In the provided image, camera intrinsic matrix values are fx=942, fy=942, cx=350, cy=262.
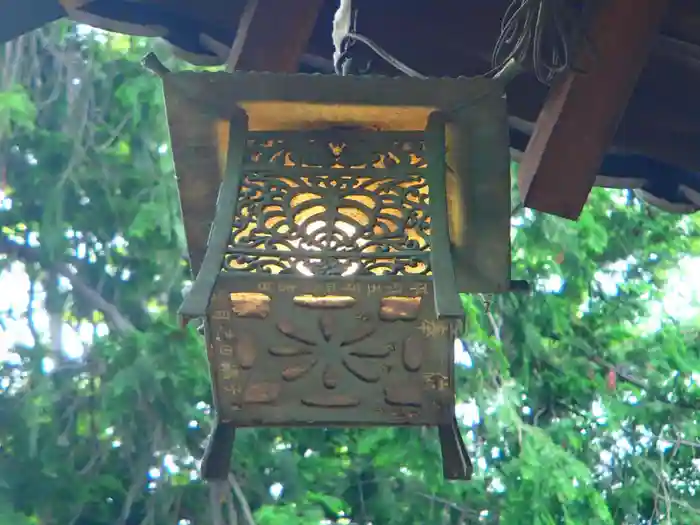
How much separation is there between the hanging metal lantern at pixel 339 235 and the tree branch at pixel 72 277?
10.5 ft

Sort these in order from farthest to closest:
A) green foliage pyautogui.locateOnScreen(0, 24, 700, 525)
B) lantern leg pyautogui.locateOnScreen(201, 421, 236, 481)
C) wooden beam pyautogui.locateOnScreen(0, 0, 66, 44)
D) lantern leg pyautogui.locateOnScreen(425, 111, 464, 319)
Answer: green foliage pyautogui.locateOnScreen(0, 24, 700, 525), wooden beam pyautogui.locateOnScreen(0, 0, 66, 44), lantern leg pyautogui.locateOnScreen(201, 421, 236, 481), lantern leg pyautogui.locateOnScreen(425, 111, 464, 319)

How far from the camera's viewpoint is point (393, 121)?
1293 millimetres

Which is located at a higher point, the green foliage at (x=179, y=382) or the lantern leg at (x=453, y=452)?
the green foliage at (x=179, y=382)

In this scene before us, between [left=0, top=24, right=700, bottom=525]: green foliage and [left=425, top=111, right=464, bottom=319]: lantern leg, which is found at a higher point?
[left=0, top=24, right=700, bottom=525]: green foliage

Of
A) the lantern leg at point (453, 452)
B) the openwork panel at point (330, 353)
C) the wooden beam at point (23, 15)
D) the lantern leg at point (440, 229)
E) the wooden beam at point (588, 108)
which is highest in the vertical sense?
the wooden beam at point (23, 15)

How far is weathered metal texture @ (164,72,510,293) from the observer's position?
4.06ft

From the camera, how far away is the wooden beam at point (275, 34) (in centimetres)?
165

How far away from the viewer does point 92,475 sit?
4043 mm

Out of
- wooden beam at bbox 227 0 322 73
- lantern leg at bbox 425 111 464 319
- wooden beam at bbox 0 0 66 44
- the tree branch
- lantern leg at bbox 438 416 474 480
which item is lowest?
lantern leg at bbox 438 416 474 480

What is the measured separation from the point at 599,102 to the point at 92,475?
127 inches

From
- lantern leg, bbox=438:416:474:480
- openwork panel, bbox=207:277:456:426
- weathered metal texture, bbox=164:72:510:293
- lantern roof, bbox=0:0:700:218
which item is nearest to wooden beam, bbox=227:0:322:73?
lantern roof, bbox=0:0:700:218

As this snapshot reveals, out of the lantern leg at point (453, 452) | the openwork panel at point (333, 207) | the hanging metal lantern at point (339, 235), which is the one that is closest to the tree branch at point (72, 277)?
the hanging metal lantern at point (339, 235)

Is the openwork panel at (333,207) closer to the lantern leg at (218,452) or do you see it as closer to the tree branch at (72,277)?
the lantern leg at (218,452)

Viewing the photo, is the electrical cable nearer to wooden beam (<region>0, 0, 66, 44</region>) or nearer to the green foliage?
wooden beam (<region>0, 0, 66, 44</region>)
